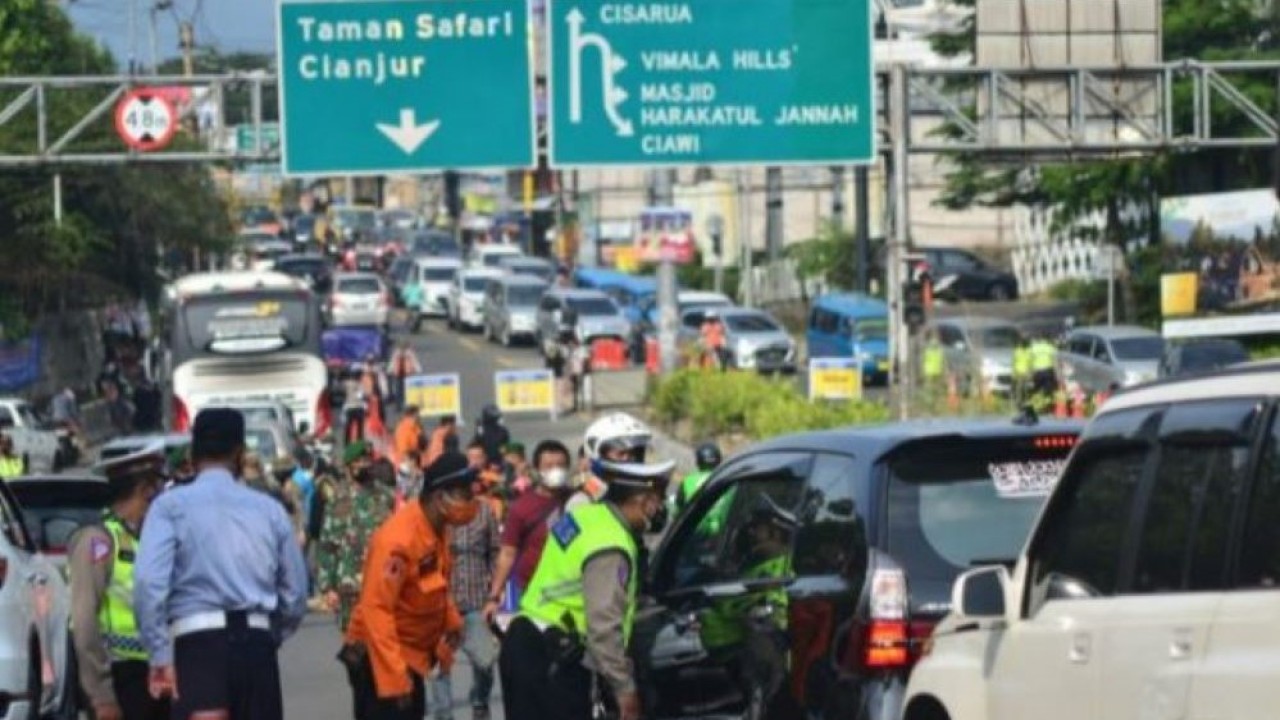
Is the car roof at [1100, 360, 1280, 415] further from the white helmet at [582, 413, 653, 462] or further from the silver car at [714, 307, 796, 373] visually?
the silver car at [714, 307, 796, 373]

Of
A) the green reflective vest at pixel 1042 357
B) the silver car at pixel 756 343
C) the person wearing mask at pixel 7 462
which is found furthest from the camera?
the silver car at pixel 756 343

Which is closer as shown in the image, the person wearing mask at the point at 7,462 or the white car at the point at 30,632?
the white car at the point at 30,632

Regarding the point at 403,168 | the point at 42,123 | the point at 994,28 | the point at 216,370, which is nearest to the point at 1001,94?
the point at 994,28

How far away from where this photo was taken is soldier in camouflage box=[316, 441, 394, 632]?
16125 millimetres

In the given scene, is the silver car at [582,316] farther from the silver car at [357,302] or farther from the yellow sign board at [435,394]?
the yellow sign board at [435,394]

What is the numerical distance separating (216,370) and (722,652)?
3820cm

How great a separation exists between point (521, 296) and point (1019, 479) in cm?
6331

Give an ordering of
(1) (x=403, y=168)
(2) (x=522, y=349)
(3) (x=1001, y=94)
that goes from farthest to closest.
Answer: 1. (2) (x=522, y=349)
2. (3) (x=1001, y=94)
3. (1) (x=403, y=168)

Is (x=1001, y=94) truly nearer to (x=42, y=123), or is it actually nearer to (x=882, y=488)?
(x=42, y=123)

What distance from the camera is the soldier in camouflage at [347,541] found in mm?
16125

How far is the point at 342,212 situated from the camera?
13425cm

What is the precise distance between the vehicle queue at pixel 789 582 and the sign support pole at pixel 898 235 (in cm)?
2168

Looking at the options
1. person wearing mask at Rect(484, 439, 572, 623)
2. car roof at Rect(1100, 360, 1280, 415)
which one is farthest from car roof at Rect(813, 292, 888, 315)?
car roof at Rect(1100, 360, 1280, 415)

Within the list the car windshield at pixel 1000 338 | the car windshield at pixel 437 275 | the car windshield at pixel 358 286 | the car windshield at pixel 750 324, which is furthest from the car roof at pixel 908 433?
the car windshield at pixel 437 275
